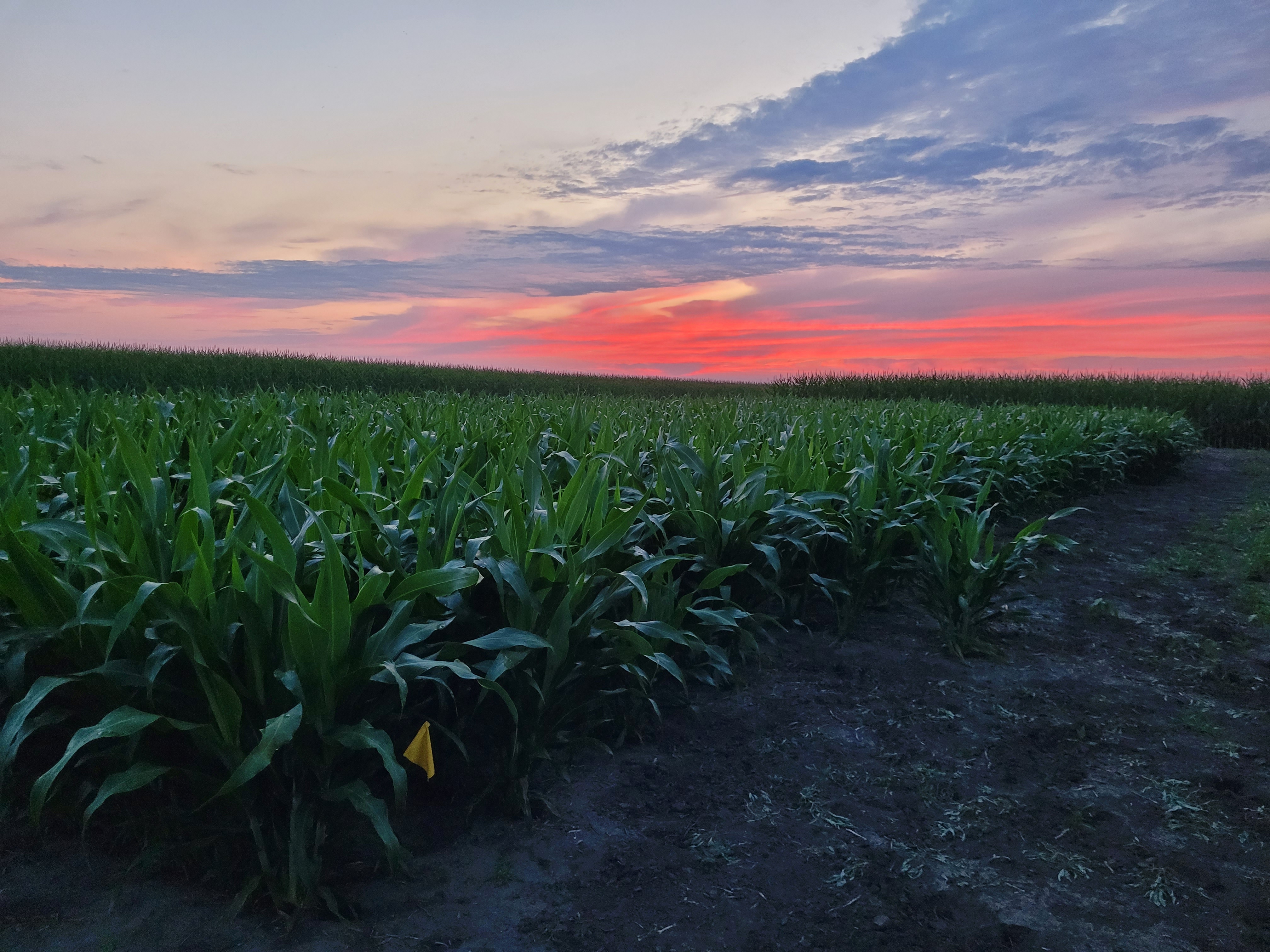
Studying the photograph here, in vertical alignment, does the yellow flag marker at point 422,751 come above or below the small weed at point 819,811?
above

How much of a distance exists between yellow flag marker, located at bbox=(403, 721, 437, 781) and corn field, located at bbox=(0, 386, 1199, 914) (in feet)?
0.40

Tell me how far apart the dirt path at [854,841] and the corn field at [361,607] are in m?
0.14

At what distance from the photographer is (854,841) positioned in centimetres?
230

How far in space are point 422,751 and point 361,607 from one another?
1.22 ft

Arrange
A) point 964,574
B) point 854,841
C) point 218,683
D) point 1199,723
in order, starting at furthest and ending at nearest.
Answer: point 964,574 → point 1199,723 → point 854,841 → point 218,683

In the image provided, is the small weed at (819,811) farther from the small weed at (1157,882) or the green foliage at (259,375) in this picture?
the green foliage at (259,375)

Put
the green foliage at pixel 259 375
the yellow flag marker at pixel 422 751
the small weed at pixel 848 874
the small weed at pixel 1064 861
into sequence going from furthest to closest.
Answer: the green foliage at pixel 259 375 < the small weed at pixel 1064 861 < the small weed at pixel 848 874 < the yellow flag marker at pixel 422 751

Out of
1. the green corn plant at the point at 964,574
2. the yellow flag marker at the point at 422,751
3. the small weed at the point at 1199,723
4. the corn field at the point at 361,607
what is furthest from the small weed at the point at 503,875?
the small weed at the point at 1199,723

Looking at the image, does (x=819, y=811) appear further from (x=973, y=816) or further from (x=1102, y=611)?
(x=1102, y=611)

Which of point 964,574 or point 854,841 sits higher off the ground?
point 964,574

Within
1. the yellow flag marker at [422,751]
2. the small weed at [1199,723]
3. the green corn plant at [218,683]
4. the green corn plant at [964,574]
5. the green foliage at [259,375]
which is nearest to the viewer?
the green corn plant at [218,683]

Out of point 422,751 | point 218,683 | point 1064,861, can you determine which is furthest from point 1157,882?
point 218,683

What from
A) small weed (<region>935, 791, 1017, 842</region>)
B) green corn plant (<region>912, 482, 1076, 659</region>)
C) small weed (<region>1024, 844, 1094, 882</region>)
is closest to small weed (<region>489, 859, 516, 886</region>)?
small weed (<region>935, 791, 1017, 842</region>)

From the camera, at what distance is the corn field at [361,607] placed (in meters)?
1.88
